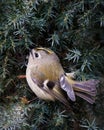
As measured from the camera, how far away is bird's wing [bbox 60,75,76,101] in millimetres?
1931

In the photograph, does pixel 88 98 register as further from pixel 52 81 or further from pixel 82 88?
pixel 52 81

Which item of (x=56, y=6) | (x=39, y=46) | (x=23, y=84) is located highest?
(x=56, y=6)

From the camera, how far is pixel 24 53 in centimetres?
208

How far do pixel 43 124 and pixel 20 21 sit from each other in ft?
1.40

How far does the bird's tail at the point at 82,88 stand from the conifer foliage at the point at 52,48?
0.10ft

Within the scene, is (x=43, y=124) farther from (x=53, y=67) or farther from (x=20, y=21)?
(x=20, y=21)

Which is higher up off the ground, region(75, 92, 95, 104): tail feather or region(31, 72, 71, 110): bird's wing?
region(31, 72, 71, 110): bird's wing

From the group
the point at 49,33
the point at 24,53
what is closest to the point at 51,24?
the point at 49,33

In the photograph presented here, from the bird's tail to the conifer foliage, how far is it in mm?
31

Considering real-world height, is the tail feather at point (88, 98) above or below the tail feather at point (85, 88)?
below

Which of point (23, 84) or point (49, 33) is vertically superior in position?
point (49, 33)

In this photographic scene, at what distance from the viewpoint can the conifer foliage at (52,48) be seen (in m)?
2.00

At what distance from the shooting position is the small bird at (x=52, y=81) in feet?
6.49

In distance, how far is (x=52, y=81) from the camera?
78.8 inches
